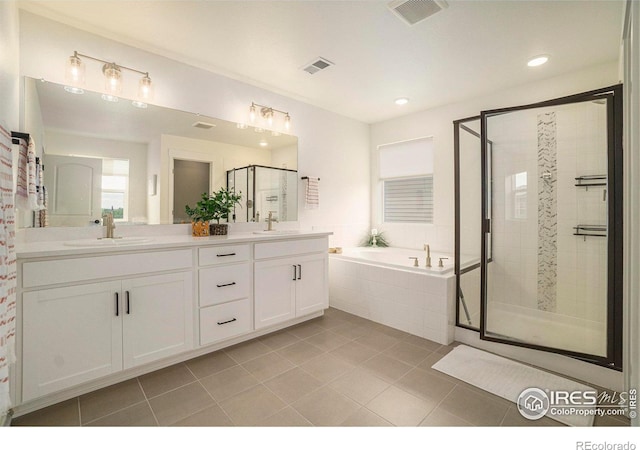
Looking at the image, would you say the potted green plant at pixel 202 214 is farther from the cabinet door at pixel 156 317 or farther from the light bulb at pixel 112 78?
the light bulb at pixel 112 78

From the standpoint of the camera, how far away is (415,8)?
1887 millimetres

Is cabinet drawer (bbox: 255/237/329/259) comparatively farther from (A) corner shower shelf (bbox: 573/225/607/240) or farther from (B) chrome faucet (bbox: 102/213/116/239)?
(A) corner shower shelf (bbox: 573/225/607/240)

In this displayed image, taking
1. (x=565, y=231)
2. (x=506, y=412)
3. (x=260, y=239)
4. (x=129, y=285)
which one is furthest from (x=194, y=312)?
(x=565, y=231)

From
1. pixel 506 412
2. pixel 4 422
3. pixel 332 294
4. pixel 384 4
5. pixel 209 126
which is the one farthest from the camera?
pixel 332 294

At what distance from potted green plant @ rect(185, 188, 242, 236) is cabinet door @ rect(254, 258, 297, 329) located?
1.78ft

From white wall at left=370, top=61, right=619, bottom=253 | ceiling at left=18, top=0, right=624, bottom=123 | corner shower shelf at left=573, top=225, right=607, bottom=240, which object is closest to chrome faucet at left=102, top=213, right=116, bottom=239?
ceiling at left=18, top=0, right=624, bottom=123

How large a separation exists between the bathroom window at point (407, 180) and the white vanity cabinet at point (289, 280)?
165cm

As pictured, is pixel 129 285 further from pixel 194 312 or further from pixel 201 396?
pixel 201 396

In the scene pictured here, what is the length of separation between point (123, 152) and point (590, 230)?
4.13 meters

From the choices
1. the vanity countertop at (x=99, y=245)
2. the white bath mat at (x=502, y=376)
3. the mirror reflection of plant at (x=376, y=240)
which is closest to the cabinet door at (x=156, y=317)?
the vanity countertop at (x=99, y=245)

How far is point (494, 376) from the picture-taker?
1.99 meters

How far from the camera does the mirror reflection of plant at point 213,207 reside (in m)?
2.57

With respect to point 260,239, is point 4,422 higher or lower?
lower

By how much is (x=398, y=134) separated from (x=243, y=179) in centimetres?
237
